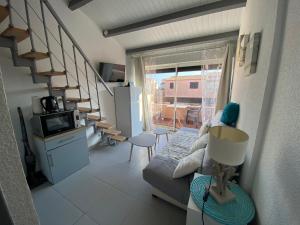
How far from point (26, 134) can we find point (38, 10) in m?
1.98

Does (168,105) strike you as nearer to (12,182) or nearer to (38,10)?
(38,10)

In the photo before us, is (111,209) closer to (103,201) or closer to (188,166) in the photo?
(103,201)

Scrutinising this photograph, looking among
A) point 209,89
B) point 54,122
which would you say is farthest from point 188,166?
point 209,89

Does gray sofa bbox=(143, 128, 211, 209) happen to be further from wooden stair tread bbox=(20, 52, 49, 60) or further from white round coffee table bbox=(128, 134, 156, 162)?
wooden stair tread bbox=(20, 52, 49, 60)

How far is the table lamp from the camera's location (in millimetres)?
856

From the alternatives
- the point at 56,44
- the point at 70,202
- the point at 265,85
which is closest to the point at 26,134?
the point at 70,202

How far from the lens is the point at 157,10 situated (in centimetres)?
255

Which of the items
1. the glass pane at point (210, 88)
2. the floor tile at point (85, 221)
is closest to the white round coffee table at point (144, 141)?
the floor tile at point (85, 221)

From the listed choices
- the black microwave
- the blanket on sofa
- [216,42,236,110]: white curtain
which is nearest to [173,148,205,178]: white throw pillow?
the blanket on sofa

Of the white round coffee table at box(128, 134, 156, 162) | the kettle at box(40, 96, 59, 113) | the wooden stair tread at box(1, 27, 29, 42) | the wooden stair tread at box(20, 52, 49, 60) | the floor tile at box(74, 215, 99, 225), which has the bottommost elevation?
the floor tile at box(74, 215, 99, 225)

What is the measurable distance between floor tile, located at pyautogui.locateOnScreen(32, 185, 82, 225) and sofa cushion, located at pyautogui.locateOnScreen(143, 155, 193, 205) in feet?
3.13

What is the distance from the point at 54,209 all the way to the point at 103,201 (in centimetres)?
57

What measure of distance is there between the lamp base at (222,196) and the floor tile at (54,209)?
151 centimetres

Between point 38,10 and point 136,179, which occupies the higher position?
point 38,10
